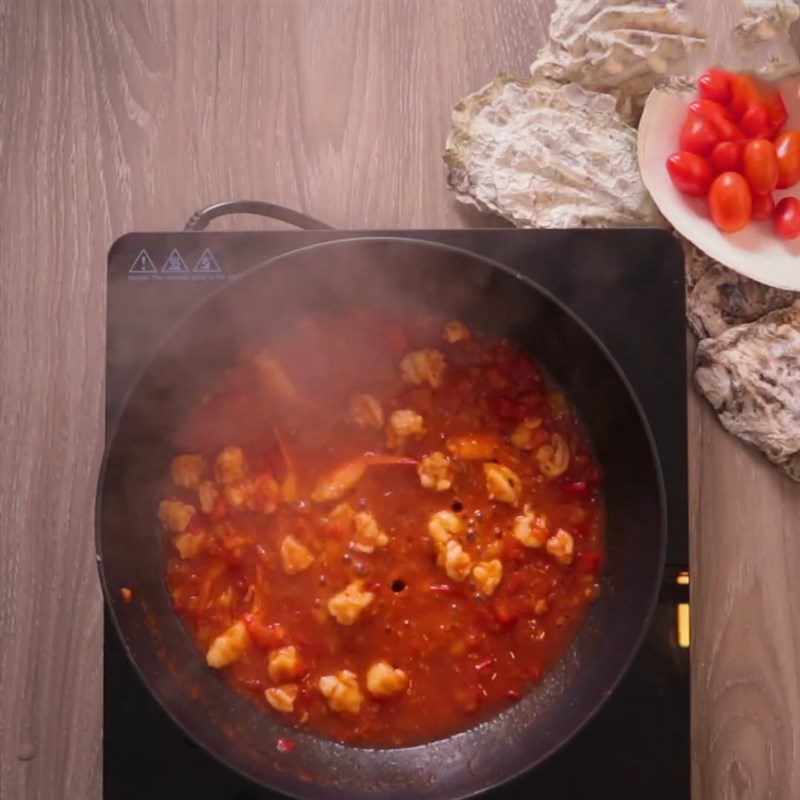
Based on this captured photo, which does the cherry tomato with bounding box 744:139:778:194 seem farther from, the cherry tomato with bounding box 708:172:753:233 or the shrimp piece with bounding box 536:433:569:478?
the shrimp piece with bounding box 536:433:569:478

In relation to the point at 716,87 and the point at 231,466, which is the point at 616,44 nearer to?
the point at 716,87

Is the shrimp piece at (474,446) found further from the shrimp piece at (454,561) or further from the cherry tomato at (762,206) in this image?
the cherry tomato at (762,206)

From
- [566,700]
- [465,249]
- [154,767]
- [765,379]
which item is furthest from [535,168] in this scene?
[154,767]

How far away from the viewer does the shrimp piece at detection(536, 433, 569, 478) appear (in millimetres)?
1739

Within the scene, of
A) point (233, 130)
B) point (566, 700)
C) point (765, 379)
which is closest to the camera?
point (566, 700)

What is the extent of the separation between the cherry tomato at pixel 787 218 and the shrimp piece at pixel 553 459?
2.01ft

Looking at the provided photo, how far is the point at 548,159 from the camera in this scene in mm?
1818

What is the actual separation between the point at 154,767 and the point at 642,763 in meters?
0.89

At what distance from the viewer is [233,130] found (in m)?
1.90

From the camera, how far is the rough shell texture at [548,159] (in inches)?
71.2

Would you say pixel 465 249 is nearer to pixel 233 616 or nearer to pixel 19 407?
pixel 233 616

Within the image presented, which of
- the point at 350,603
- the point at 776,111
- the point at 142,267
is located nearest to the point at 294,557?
the point at 350,603

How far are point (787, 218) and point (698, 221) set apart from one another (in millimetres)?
176

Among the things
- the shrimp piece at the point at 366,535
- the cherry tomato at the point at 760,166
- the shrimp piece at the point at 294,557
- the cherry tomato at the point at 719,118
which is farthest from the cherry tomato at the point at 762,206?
the shrimp piece at the point at 294,557
